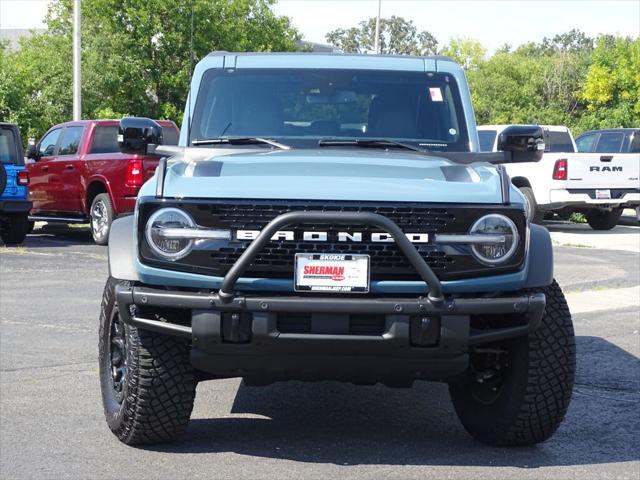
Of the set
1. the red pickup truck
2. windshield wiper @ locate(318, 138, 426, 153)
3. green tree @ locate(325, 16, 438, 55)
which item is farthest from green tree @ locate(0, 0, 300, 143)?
green tree @ locate(325, 16, 438, 55)

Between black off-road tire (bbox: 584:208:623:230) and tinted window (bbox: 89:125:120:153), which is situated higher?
tinted window (bbox: 89:125:120:153)

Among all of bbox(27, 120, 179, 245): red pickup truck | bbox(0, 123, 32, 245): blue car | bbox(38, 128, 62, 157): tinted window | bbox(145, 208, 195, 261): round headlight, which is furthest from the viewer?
bbox(38, 128, 62, 157): tinted window

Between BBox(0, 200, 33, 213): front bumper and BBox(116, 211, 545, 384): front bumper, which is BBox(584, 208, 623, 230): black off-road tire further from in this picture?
BBox(116, 211, 545, 384): front bumper

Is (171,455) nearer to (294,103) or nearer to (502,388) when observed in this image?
(502,388)

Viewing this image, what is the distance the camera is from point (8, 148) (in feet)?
52.6

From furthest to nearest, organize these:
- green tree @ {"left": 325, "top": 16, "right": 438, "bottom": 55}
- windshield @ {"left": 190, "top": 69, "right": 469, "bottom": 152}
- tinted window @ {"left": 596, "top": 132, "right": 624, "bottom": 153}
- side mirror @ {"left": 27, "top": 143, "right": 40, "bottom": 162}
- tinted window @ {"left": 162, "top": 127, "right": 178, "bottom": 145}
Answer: green tree @ {"left": 325, "top": 16, "right": 438, "bottom": 55}, tinted window @ {"left": 596, "top": 132, "right": 624, "bottom": 153}, side mirror @ {"left": 27, "top": 143, "right": 40, "bottom": 162}, tinted window @ {"left": 162, "top": 127, "right": 178, "bottom": 145}, windshield @ {"left": 190, "top": 69, "right": 469, "bottom": 152}

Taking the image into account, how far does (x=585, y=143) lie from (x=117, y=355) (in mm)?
19197

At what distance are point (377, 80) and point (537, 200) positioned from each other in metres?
14.4

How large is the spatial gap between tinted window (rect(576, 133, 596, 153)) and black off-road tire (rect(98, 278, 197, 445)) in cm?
1914

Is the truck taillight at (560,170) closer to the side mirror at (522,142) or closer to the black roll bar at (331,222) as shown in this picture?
the side mirror at (522,142)

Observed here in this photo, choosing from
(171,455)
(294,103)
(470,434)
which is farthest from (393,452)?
(294,103)

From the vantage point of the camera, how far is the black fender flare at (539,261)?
195 inches

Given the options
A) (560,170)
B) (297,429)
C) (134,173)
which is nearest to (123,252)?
(297,429)

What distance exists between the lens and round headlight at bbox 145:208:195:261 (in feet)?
15.8
